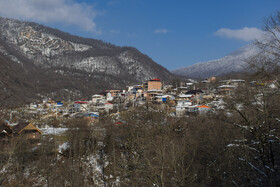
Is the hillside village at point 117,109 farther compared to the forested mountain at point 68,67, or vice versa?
the forested mountain at point 68,67

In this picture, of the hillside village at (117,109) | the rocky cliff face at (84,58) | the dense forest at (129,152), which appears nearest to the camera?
the dense forest at (129,152)

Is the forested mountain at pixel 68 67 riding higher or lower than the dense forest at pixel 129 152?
higher

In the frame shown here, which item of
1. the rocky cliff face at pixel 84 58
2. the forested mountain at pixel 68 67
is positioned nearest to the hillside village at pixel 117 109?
the forested mountain at pixel 68 67

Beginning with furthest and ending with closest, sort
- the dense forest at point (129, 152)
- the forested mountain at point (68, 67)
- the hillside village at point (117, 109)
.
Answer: the forested mountain at point (68, 67) → the hillside village at point (117, 109) → the dense forest at point (129, 152)

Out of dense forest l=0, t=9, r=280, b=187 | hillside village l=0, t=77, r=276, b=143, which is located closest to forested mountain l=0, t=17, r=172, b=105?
hillside village l=0, t=77, r=276, b=143

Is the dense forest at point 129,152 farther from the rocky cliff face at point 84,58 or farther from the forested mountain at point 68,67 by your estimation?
the rocky cliff face at point 84,58

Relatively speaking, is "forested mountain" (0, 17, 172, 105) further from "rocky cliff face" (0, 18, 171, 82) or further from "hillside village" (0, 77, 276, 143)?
"hillside village" (0, 77, 276, 143)

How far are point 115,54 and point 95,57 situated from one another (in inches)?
884

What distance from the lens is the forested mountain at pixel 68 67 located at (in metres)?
120

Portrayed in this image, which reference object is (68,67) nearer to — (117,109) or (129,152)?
(117,109)

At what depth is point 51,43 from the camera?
7613 inches

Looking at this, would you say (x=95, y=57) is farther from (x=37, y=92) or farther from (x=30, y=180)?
(x=30, y=180)

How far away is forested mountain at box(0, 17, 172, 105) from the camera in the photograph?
119769 mm

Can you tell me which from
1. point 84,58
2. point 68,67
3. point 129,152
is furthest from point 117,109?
point 84,58
